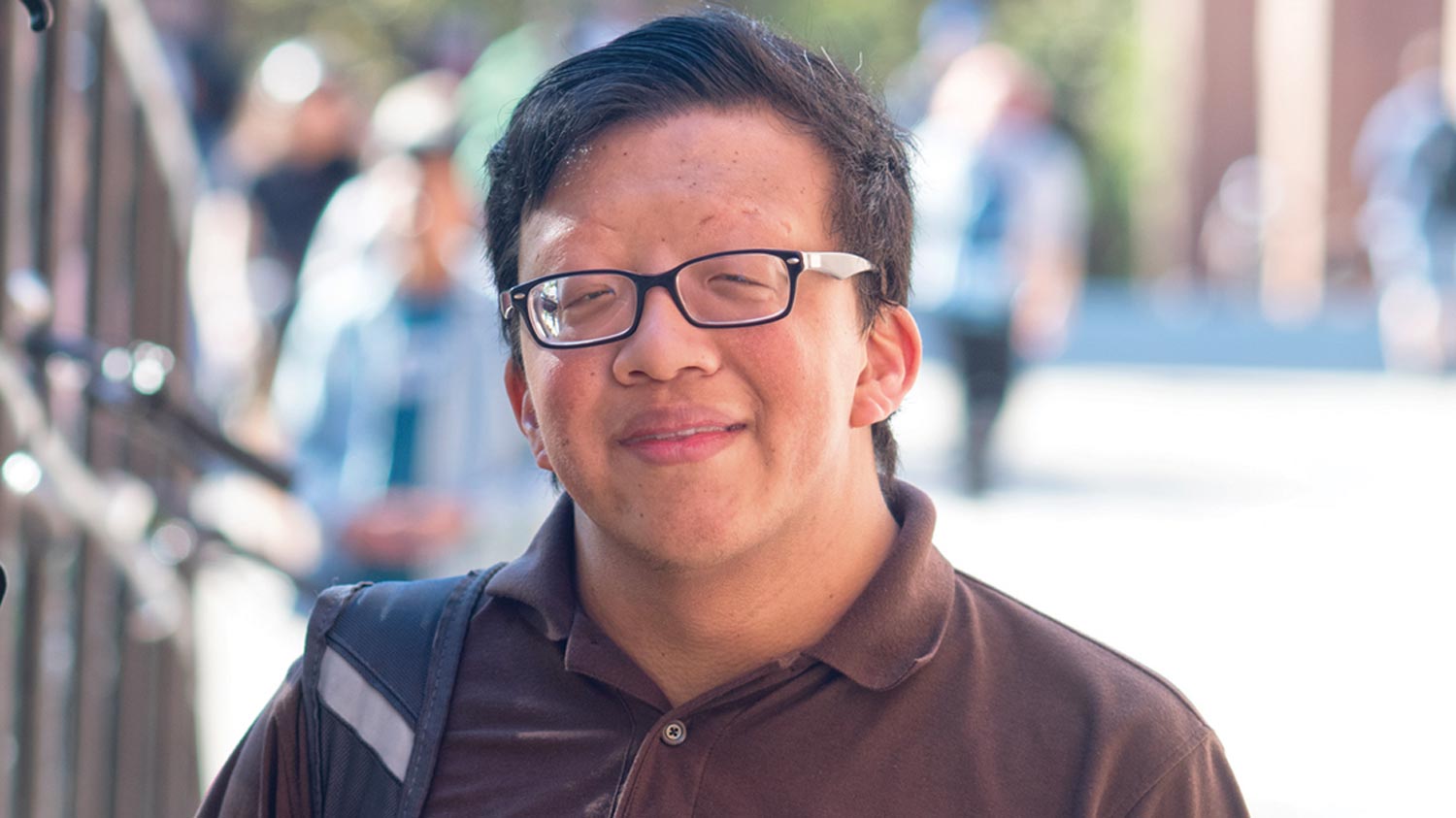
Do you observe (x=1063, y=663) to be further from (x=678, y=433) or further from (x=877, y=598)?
(x=678, y=433)

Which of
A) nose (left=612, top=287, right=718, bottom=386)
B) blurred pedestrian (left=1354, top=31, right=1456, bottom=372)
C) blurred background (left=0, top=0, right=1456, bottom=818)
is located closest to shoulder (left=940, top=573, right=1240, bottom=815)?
nose (left=612, top=287, right=718, bottom=386)

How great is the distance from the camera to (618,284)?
76.8 inches

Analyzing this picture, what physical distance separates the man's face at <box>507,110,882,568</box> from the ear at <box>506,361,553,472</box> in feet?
0.39

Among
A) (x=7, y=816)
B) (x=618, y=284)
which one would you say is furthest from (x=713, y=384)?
(x=7, y=816)

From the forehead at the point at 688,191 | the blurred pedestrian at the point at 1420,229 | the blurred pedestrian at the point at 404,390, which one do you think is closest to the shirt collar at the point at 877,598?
the forehead at the point at 688,191

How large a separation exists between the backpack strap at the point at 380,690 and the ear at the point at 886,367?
0.50 metres

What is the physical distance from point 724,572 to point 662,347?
0.27 m

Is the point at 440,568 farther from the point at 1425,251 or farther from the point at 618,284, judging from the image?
the point at 1425,251

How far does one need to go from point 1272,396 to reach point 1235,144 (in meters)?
9.44

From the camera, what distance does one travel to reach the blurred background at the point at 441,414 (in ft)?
11.7

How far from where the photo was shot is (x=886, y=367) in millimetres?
2189

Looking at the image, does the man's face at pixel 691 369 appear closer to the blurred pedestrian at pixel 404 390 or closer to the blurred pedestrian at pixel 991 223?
the blurred pedestrian at pixel 404 390

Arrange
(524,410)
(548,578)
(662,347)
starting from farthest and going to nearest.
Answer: (524,410) → (548,578) → (662,347)

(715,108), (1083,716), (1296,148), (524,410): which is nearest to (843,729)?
(1083,716)
